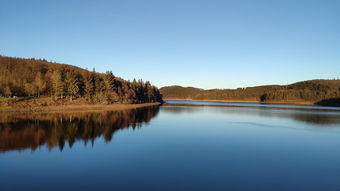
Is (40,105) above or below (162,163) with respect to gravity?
above

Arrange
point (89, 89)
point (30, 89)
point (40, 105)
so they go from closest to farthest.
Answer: point (40, 105) < point (89, 89) < point (30, 89)

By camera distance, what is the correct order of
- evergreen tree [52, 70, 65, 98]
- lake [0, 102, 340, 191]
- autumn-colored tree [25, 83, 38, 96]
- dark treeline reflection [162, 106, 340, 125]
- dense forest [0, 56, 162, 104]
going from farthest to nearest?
autumn-colored tree [25, 83, 38, 96], dense forest [0, 56, 162, 104], evergreen tree [52, 70, 65, 98], dark treeline reflection [162, 106, 340, 125], lake [0, 102, 340, 191]

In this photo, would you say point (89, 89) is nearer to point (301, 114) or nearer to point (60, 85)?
point (60, 85)

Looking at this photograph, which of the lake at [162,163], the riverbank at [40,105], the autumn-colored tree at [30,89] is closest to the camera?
the lake at [162,163]

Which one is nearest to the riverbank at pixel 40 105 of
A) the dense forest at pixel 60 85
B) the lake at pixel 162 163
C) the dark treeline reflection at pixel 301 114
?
the dense forest at pixel 60 85

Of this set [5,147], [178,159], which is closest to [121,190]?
[178,159]

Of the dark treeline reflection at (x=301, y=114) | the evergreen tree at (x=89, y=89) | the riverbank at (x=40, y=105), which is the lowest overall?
the dark treeline reflection at (x=301, y=114)

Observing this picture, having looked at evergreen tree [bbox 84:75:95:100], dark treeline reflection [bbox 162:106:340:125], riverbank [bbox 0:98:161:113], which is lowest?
dark treeline reflection [bbox 162:106:340:125]

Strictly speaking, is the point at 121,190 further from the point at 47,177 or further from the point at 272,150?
the point at 272,150

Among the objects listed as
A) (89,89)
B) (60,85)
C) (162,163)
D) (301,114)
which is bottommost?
(301,114)

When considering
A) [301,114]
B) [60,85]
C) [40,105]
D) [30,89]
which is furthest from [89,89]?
[301,114]

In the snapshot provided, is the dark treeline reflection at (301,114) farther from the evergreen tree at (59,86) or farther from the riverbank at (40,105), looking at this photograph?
the evergreen tree at (59,86)

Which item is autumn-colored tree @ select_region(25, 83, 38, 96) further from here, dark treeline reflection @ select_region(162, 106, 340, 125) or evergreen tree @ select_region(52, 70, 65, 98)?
dark treeline reflection @ select_region(162, 106, 340, 125)

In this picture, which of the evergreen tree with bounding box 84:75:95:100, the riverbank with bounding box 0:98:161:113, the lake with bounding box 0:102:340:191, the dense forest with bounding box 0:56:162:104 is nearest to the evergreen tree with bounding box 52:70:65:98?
the dense forest with bounding box 0:56:162:104
